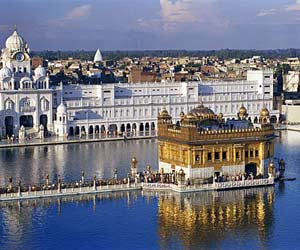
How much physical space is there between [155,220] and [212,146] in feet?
23.3

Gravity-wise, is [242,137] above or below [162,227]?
above

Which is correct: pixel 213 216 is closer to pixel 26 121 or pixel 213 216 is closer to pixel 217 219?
pixel 217 219

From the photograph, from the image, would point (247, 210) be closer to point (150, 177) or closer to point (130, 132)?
point (150, 177)

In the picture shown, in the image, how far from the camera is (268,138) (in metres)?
37.8

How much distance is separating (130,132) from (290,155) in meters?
15.2

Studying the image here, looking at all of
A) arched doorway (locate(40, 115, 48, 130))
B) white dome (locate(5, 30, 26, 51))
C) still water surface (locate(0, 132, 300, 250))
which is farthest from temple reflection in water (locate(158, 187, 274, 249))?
white dome (locate(5, 30, 26, 51))

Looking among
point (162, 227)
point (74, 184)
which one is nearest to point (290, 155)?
point (74, 184)

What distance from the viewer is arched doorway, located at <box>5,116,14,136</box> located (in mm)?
56463

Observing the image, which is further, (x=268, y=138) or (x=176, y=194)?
(x=268, y=138)

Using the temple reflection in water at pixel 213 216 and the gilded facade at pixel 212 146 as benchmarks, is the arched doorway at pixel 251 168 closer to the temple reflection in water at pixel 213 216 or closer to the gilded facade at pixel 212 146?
the gilded facade at pixel 212 146

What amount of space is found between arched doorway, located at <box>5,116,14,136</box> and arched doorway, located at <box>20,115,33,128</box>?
0.82 m

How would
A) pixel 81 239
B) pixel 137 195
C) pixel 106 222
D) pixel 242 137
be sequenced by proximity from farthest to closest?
pixel 242 137 < pixel 137 195 < pixel 106 222 < pixel 81 239

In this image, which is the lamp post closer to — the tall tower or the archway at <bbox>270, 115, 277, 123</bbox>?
the tall tower

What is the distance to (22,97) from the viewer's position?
5669 centimetres
